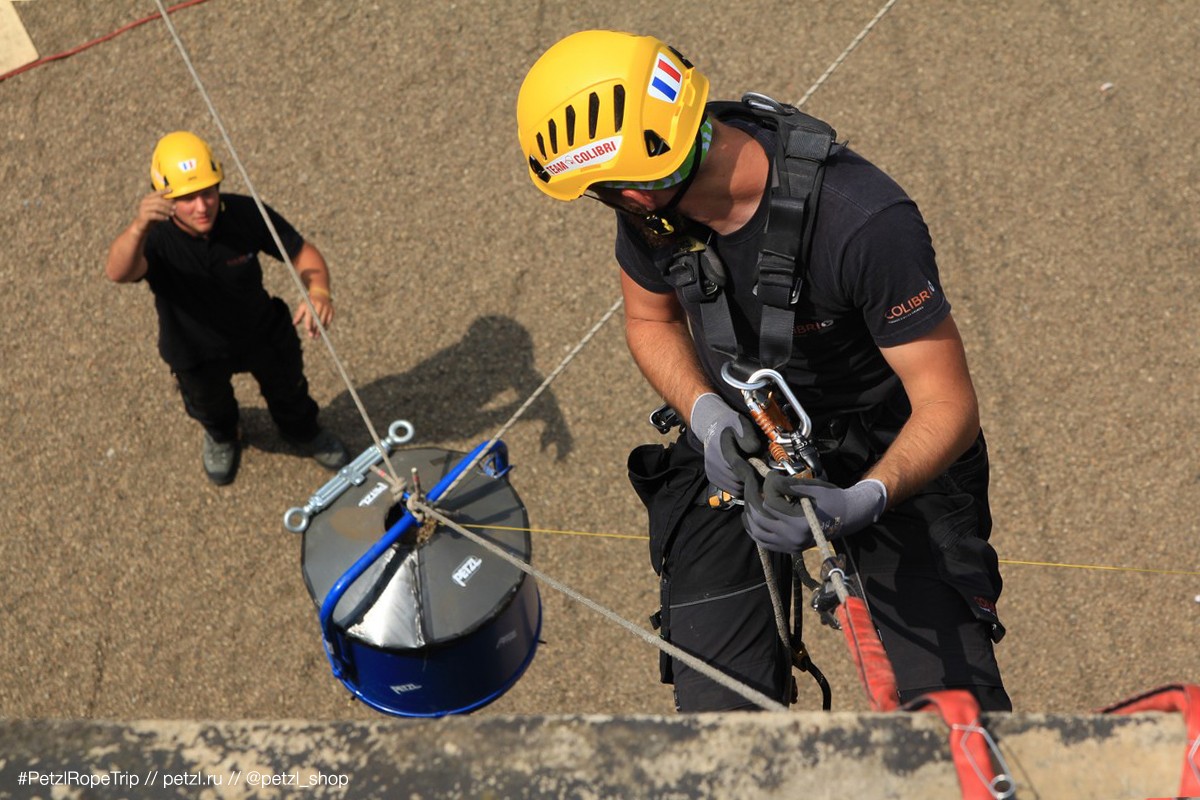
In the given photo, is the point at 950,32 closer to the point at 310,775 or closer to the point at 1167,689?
the point at 1167,689

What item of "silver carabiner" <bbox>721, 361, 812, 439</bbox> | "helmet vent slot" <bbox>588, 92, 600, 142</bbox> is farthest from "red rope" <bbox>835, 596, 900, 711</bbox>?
"helmet vent slot" <bbox>588, 92, 600, 142</bbox>

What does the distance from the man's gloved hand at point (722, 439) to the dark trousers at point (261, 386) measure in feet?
7.81

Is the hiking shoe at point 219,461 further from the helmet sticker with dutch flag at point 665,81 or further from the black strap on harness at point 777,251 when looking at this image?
the helmet sticker with dutch flag at point 665,81

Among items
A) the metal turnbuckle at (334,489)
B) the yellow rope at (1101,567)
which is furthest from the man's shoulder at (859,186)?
the yellow rope at (1101,567)

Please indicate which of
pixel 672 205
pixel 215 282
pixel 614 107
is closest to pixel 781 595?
pixel 672 205

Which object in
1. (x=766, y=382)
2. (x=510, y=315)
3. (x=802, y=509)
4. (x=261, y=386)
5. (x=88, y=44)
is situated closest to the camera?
(x=802, y=509)

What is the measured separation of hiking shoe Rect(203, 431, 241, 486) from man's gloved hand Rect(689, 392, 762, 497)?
2695mm

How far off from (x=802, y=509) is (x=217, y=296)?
9.79 ft

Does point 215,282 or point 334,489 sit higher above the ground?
point 215,282

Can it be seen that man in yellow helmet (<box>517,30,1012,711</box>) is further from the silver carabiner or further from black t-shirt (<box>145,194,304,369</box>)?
black t-shirt (<box>145,194,304,369</box>)

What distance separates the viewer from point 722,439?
9.77 feet

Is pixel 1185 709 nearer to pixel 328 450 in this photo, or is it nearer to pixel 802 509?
pixel 802 509

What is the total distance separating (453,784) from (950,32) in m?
5.81

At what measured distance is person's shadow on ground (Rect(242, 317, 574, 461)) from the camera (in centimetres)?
525
